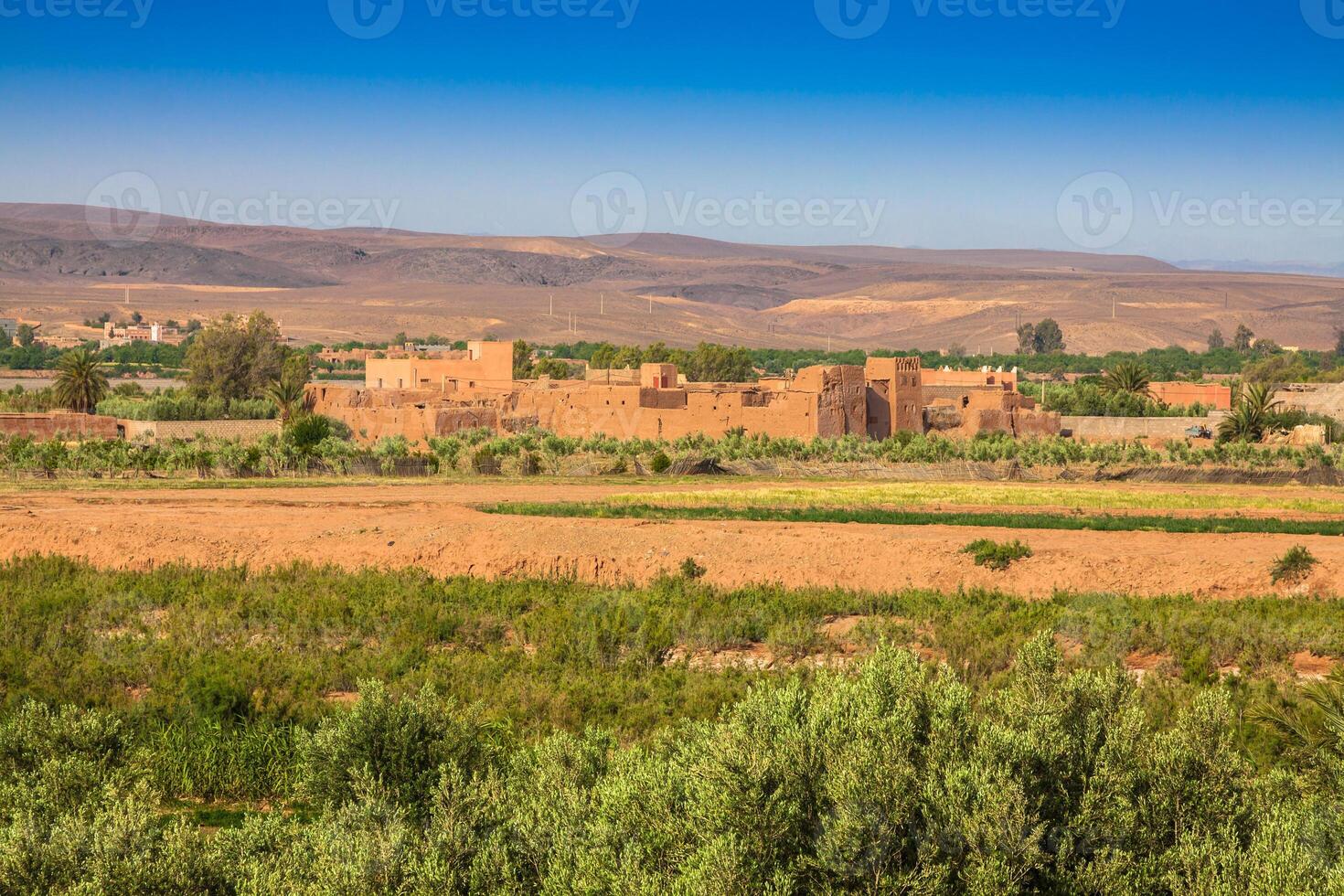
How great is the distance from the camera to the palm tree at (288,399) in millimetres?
53500

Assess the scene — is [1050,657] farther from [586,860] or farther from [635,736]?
[635,736]

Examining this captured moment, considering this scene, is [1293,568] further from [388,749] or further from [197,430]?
[197,430]

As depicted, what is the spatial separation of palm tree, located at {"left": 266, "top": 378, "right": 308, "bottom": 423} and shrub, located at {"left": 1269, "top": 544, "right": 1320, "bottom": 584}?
125ft

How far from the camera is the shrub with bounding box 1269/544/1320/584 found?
21.0 meters

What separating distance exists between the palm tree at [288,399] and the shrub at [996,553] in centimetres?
3462

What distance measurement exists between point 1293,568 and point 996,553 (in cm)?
422

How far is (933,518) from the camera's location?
28.4 meters

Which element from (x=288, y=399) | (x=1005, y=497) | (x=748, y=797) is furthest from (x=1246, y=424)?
(x=748, y=797)

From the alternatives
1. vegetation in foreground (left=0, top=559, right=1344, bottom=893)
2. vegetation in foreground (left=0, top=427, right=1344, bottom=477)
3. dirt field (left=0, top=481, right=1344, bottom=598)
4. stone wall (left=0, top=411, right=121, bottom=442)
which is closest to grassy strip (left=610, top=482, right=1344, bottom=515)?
dirt field (left=0, top=481, right=1344, bottom=598)

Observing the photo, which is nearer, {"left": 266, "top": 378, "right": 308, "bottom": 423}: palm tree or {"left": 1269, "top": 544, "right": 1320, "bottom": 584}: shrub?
{"left": 1269, "top": 544, "right": 1320, "bottom": 584}: shrub

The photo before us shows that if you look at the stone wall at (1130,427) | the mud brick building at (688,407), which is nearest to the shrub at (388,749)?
the mud brick building at (688,407)

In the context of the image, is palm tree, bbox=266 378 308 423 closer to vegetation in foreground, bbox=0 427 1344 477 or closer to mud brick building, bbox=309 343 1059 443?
mud brick building, bbox=309 343 1059 443

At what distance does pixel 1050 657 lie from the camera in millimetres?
9750

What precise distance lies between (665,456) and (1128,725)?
32725mm
